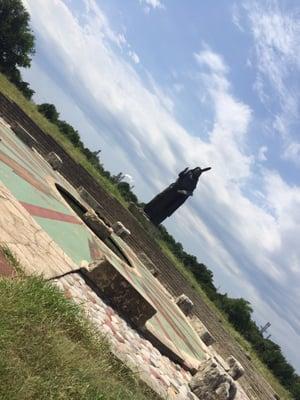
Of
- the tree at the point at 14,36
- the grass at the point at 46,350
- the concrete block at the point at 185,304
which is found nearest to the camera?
the grass at the point at 46,350

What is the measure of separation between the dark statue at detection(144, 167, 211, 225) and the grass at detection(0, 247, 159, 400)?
2223 centimetres

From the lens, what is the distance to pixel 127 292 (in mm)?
6812

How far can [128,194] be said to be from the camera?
2958 centimetres

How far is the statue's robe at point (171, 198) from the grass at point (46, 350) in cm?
2222

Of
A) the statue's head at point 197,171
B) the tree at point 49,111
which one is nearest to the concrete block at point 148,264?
the statue's head at point 197,171

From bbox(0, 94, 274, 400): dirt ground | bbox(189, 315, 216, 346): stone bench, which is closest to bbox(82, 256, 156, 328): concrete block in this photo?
bbox(189, 315, 216, 346): stone bench

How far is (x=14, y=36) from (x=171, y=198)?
2164cm

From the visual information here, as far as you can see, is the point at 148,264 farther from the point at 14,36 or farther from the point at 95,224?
the point at 14,36

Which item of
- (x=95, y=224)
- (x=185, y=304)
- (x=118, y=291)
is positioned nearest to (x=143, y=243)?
(x=185, y=304)

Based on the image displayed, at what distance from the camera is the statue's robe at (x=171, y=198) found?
2677 centimetres

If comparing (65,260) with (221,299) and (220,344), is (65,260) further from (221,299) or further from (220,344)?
(221,299)

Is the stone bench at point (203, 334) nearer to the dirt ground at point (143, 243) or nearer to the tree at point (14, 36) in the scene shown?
the dirt ground at point (143, 243)

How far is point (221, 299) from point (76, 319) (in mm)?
23554

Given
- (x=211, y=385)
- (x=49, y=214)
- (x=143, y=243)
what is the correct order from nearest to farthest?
(x=211, y=385) → (x=49, y=214) → (x=143, y=243)
